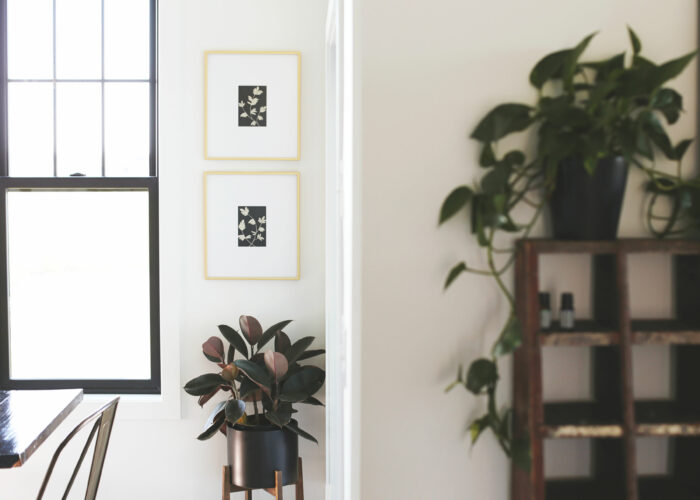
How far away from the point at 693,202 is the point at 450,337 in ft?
1.85

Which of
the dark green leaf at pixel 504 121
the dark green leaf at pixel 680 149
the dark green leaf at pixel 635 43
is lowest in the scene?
the dark green leaf at pixel 680 149

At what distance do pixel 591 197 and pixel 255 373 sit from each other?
1.53 meters

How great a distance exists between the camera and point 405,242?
121 centimetres

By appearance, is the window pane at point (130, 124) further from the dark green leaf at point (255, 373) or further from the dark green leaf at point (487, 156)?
the dark green leaf at point (487, 156)

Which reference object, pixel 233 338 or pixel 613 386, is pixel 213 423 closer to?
pixel 233 338

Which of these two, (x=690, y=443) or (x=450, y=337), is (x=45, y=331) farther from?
(x=690, y=443)

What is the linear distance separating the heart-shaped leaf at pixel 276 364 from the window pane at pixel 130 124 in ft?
3.71

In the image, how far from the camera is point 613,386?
1.17 metres

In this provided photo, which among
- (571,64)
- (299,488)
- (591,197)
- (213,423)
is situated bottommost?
(299,488)

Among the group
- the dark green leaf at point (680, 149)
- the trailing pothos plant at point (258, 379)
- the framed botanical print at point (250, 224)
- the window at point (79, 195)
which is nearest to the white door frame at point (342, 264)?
the trailing pothos plant at point (258, 379)

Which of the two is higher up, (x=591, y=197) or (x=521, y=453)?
(x=591, y=197)

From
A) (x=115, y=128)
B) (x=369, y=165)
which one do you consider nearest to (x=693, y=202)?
(x=369, y=165)

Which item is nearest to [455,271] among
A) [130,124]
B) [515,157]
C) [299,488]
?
[515,157]

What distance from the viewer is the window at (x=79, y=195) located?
2701 millimetres
